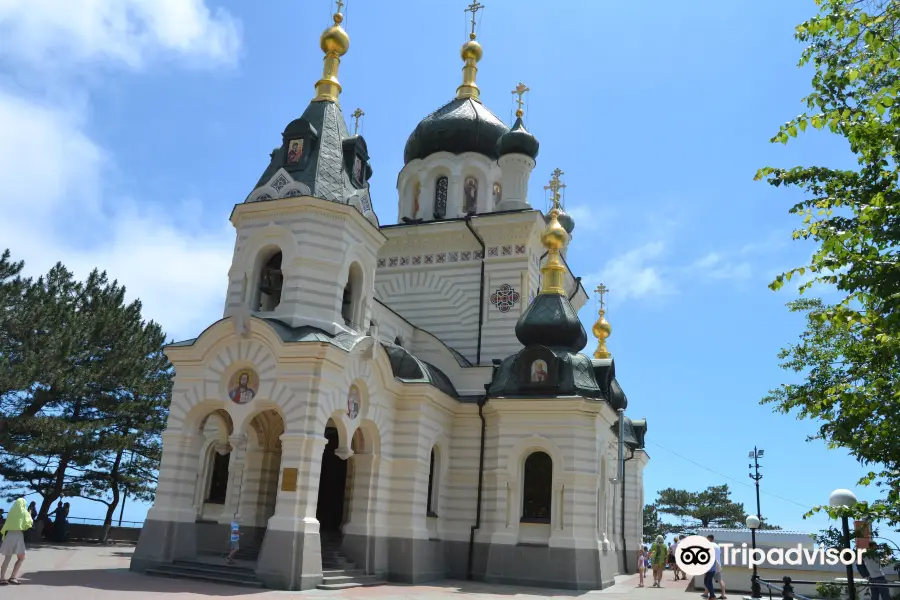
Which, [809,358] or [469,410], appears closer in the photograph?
[809,358]

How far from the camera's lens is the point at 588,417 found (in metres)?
18.6

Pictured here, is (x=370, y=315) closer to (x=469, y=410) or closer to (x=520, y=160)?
(x=469, y=410)

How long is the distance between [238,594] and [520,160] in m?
16.4

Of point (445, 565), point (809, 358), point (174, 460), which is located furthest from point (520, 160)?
point (174, 460)

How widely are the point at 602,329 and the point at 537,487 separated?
1303 cm

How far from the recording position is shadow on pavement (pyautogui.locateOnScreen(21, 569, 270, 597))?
1272cm

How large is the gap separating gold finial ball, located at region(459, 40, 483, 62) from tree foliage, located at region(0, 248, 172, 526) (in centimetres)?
1523

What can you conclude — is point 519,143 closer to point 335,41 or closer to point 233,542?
point 335,41

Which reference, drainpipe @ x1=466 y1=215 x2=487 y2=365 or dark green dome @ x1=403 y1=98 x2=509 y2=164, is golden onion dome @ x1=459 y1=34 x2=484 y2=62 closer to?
dark green dome @ x1=403 y1=98 x2=509 y2=164

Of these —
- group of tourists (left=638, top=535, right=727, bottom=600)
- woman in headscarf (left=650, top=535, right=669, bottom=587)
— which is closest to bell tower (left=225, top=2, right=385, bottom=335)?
group of tourists (left=638, top=535, right=727, bottom=600)

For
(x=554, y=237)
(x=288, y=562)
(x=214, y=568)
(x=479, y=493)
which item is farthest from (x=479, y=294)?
(x=214, y=568)

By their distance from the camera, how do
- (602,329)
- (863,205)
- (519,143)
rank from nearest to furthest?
(863,205), (519,143), (602,329)

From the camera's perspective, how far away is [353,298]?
59.8 feet

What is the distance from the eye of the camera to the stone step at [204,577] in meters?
13.9
